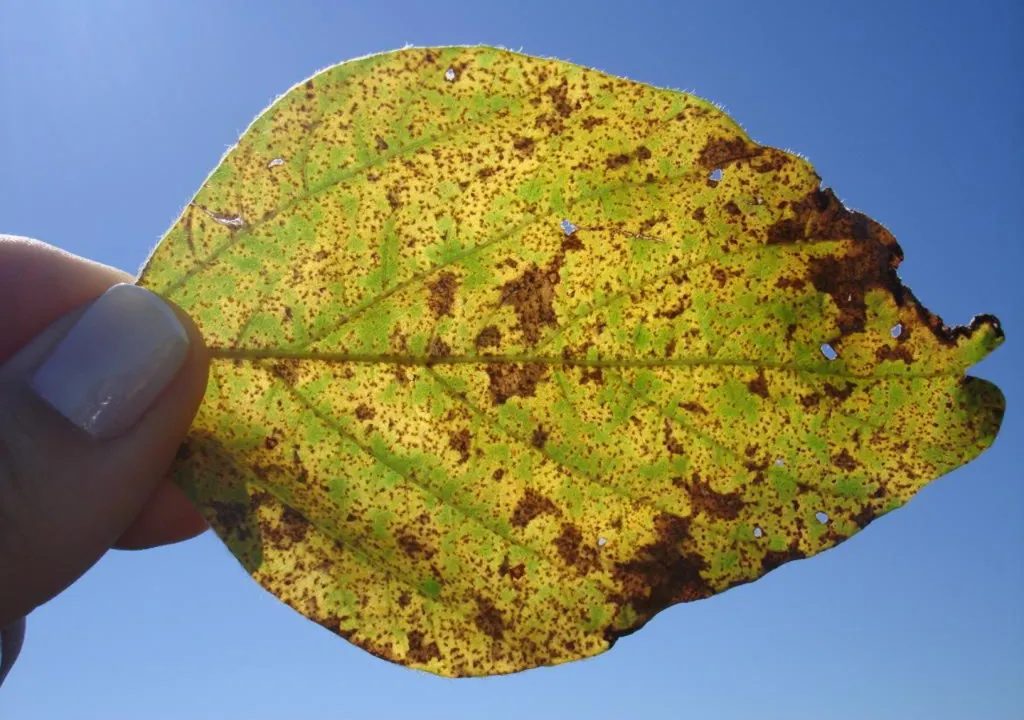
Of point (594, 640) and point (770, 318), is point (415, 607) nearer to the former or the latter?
point (594, 640)

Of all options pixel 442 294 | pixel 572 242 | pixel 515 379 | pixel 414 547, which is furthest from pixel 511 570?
pixel 572 242

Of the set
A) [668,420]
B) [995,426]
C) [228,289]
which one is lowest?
[228,289]

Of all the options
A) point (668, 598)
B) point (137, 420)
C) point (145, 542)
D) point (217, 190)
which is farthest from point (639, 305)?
point (145, 542)

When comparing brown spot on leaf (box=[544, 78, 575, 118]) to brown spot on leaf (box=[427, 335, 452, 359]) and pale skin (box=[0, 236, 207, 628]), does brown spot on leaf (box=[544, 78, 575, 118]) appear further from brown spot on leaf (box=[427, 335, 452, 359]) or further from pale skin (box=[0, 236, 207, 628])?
pale skin (box=[0, 236, 207, 628])

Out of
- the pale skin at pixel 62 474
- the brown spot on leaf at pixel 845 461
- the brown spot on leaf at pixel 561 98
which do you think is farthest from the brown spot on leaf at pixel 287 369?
the brown spot on leaf at pixel 845 461

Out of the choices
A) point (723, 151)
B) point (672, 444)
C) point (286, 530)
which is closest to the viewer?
point (723, 151)

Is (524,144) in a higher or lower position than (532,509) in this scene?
higher

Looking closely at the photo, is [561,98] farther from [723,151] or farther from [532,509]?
[532,509]

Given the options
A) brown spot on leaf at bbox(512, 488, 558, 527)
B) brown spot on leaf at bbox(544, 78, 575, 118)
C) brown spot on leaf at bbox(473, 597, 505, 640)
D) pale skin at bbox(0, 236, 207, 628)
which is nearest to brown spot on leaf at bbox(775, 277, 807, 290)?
brown spot on leaf at bbox(544, 78, 575, 118)
